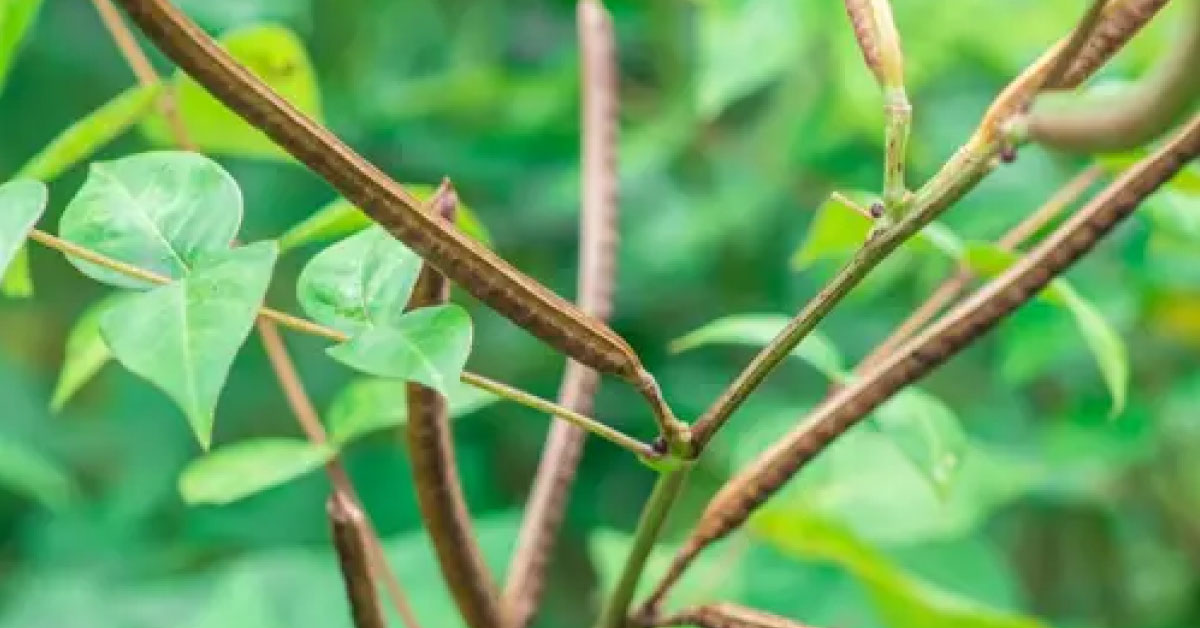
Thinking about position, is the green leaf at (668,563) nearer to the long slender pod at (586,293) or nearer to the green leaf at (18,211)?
the long slender pod at (586,293)

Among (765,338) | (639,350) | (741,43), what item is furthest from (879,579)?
(639,350)

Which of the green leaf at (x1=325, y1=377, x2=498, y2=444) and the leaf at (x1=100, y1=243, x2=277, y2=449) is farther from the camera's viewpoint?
the green leaf at (x1=325, y1=377, x2=498, y2=444)

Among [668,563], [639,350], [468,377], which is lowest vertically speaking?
[639,350]

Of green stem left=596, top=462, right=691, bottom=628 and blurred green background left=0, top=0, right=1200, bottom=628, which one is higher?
green stem left=596, top=462, right=691, bottom=628

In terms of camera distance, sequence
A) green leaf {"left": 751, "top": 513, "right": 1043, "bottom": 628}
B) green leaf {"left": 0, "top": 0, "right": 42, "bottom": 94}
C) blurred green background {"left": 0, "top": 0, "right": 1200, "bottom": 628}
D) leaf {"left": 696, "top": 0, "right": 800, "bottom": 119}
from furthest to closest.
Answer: blurred green background {"left": 0, "top": 0, "right": 1200, "bottom": 628}, leaf {"left": 696, "top": 0, "right": 800, "bottom": 119}, green leaf {"left": 751, "top": 513, "right": 1043, "bottom": 628}, green leaf {"left": 0, "top": 0, "right": 42, "bottom": 94}

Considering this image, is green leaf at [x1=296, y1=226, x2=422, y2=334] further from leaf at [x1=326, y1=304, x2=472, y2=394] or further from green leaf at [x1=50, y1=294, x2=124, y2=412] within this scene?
green leaf at [x1=50, y1=294, x2=124, y2=412]

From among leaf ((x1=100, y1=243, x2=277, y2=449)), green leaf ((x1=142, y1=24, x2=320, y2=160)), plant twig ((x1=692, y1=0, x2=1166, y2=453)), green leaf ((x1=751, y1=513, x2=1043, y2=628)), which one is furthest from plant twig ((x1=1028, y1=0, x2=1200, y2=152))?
green leaf ((x1=751, y1=513, x2=1043, y2=628))

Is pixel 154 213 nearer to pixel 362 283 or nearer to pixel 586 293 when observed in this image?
pixel 362 283
